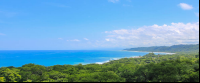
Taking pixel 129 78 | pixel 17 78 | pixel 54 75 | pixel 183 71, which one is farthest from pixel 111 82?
pixel 17 78

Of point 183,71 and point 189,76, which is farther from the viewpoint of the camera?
point 183,71

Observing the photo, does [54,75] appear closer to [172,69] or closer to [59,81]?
[59,81]

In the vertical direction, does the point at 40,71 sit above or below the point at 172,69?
below

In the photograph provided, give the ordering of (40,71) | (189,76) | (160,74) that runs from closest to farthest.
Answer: (189,76) < (160,74) < (40,71)

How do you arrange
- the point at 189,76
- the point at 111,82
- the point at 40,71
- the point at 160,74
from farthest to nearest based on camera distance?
1. the point at 40,71
2. the point at 160,74
3. the point at 189,76
4. the point at 111,82

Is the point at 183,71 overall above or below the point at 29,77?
above

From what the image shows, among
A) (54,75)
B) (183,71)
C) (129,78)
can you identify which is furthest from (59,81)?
(183,71)

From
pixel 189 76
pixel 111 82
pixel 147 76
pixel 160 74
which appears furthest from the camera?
pixel 147 76

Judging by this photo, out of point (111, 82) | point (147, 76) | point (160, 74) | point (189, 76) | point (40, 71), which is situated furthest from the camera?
point (40, 71)

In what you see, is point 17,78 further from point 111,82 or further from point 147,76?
point 147,76
